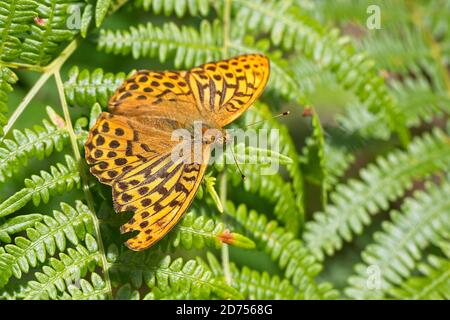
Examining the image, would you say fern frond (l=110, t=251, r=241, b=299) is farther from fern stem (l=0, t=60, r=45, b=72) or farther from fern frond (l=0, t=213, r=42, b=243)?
fern stem (l=0, t=60, r=45, b=72)

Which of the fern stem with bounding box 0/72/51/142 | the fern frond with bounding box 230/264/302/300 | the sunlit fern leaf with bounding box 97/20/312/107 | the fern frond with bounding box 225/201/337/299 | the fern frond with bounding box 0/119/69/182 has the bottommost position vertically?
the fern frond with bounding box 230/264/302/300

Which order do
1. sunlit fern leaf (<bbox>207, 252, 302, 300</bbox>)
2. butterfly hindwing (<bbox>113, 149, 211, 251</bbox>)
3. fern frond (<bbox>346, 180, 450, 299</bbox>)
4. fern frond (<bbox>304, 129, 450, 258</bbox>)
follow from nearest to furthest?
butterfly hindwing (<bbox>113, 149, 211, 251</bbox>)
sunlit fern leaf (<bbox>207, 252, 302, 300</bbox>)
fern frond (<bbox>346, 180, 450, 299</bbox>)
fern frond (<bbox>304, 129, 450, 258</bbox>)

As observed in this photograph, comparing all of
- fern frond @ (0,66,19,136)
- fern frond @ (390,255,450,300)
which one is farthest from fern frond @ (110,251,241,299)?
fern frond @ (390,255,450,300)

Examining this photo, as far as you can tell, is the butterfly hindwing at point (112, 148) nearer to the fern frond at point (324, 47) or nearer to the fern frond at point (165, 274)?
the fern frond at point (165, 274)

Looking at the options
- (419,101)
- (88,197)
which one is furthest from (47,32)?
(419,101)

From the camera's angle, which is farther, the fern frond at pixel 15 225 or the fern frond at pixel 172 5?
the fern frond at pixel 172 5

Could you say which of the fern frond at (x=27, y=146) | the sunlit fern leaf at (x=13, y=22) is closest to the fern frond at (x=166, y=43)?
the sunlit fern leaf at (x=13, y=22)
